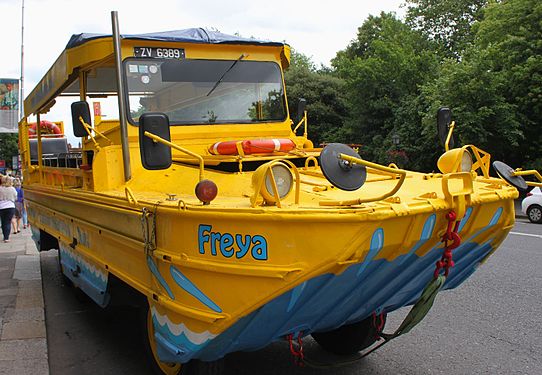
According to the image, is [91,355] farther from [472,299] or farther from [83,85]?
[472,299]

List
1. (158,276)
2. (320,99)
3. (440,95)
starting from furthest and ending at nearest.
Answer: (320,99), (440,95), (158,276)

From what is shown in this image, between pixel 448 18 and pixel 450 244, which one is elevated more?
pixel 448 18

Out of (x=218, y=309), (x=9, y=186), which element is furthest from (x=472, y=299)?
(x=9, y=186)

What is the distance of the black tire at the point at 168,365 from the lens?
124 inches

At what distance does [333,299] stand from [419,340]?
231cm

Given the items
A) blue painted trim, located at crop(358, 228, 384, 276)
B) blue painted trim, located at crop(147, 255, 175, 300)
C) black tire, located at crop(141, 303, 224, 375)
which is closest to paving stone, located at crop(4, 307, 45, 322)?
black tire, located at crop(141, 303, 224, 375)

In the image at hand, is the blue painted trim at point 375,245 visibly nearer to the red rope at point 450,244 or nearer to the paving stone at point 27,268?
the red rope at point 450,244

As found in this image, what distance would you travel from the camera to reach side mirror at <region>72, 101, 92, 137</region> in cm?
401

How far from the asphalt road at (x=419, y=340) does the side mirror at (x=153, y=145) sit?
1619 millimetres

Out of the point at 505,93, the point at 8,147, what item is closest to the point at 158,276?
the point at 505,93

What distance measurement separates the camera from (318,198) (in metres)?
2.77

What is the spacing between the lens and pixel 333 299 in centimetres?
277

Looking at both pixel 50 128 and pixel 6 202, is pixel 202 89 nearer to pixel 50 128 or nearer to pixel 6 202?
pixel 50 128

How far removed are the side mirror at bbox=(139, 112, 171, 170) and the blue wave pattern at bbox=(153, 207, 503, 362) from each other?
873 mm
